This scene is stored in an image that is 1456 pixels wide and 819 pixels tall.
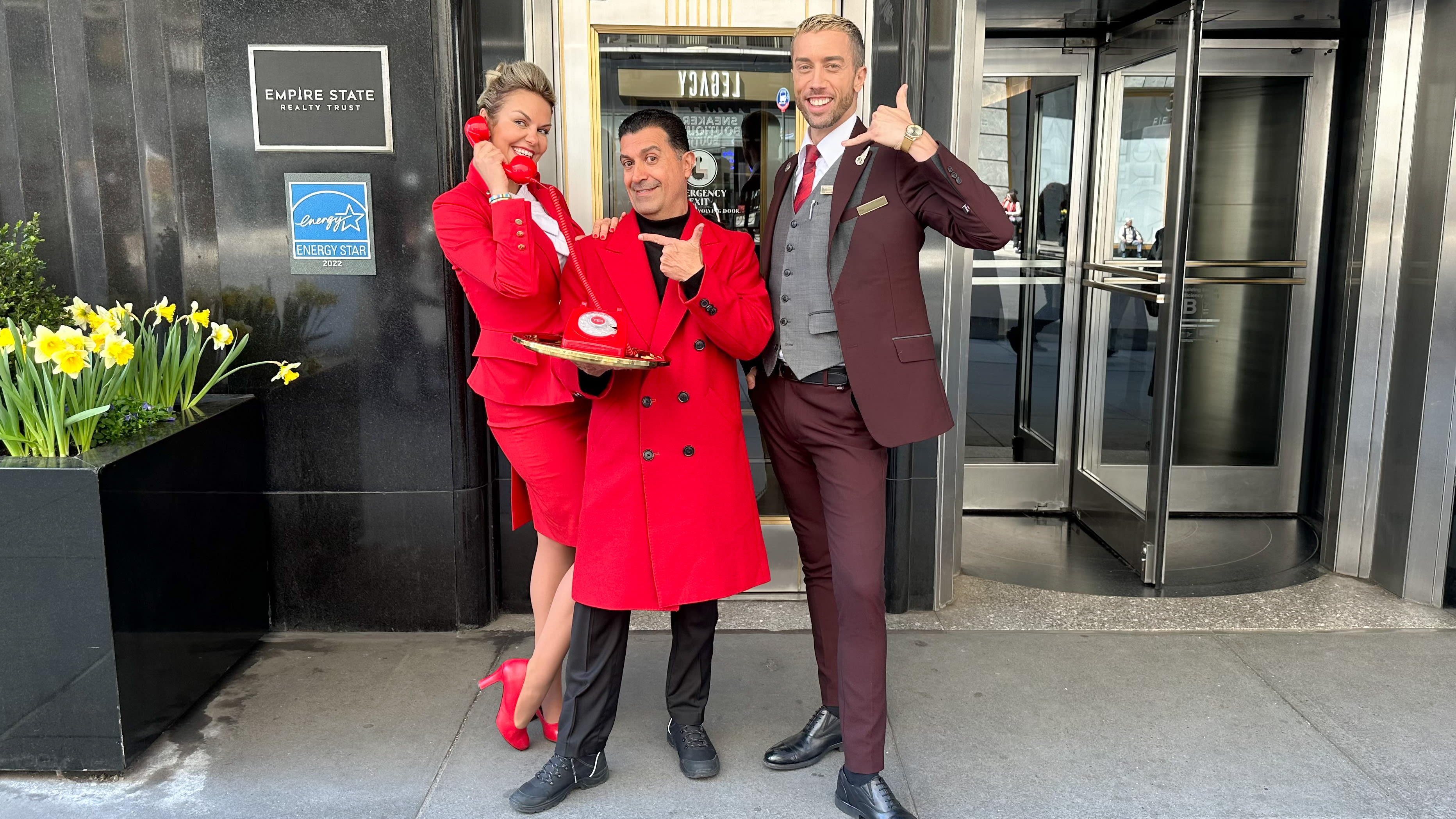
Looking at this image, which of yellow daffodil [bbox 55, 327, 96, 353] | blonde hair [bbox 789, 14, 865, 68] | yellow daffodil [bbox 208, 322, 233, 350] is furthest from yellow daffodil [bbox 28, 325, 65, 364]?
blonde hair [bbox 789, 14, 865, 68]

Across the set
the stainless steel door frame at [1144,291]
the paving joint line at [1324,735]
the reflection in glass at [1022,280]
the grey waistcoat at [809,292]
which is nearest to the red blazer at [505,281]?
the grey waistcoat at [809,292]

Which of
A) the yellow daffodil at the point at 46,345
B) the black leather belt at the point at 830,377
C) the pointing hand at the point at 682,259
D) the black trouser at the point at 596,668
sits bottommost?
the black trouser at the point at 596,668

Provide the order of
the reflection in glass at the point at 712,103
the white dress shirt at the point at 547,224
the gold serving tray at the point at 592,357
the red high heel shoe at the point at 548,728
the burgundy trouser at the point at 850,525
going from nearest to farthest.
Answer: the gold serving tray at the point at 592,357 < the burgundy trouser at the point at 850,525 < the white dress shirt at the point at 547,224 < the red high heel shoe at the point at 548,728 < the reflection in glass at the point at 712,103

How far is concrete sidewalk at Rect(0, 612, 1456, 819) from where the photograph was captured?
294cm

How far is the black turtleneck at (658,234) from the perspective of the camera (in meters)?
2.84

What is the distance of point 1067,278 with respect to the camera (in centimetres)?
557

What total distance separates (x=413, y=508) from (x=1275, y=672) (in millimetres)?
3049

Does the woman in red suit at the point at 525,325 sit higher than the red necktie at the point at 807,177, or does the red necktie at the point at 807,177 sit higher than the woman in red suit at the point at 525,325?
the red necktie at the point at 807,177

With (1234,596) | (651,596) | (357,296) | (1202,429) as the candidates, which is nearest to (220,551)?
(357,296)

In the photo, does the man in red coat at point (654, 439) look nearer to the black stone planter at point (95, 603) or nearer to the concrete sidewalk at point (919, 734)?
the concrete sidewalk at point (919, 734)

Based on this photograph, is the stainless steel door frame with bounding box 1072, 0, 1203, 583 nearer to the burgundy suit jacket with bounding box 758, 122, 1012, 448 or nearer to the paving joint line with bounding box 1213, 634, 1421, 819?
the paving joint line with bounding box 1213, 634, 1421, 819

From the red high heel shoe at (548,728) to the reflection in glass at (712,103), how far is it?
6.01ft

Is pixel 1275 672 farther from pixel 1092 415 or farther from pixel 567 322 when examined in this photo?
pixel 567 322

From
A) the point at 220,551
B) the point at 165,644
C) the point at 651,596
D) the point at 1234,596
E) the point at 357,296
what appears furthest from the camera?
the point at 1234,596
